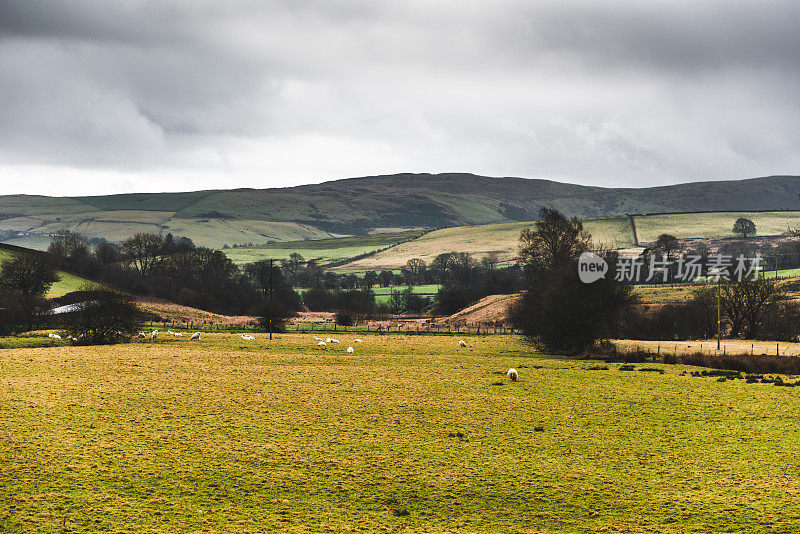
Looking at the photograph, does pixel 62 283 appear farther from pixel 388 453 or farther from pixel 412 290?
pixel 388 453

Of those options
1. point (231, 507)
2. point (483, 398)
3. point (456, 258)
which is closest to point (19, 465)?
point (231, 507)

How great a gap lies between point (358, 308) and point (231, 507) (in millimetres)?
98862

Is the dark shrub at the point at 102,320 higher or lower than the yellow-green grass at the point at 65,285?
lower

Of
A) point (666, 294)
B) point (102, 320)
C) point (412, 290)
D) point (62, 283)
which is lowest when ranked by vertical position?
point (102, 320)

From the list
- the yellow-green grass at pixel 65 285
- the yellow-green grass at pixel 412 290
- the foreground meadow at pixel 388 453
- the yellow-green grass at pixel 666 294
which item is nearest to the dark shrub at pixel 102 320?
the foreground meadow at pixel 388 453

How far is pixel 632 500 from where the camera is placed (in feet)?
53.3

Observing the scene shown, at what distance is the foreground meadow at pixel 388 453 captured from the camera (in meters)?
15.1

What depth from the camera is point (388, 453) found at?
795 inches

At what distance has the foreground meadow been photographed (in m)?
15.1

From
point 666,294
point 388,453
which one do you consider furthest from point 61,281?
point 388,453

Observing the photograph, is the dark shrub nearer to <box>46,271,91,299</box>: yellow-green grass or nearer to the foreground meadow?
the foreground meadow

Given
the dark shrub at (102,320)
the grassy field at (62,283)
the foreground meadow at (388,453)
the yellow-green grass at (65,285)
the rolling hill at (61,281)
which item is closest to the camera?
the foreground meadow at (388,453)

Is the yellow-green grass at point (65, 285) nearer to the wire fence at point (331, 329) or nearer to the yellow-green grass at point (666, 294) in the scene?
the wire fence at point (331, 329)

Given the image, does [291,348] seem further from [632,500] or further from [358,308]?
[358,308]
